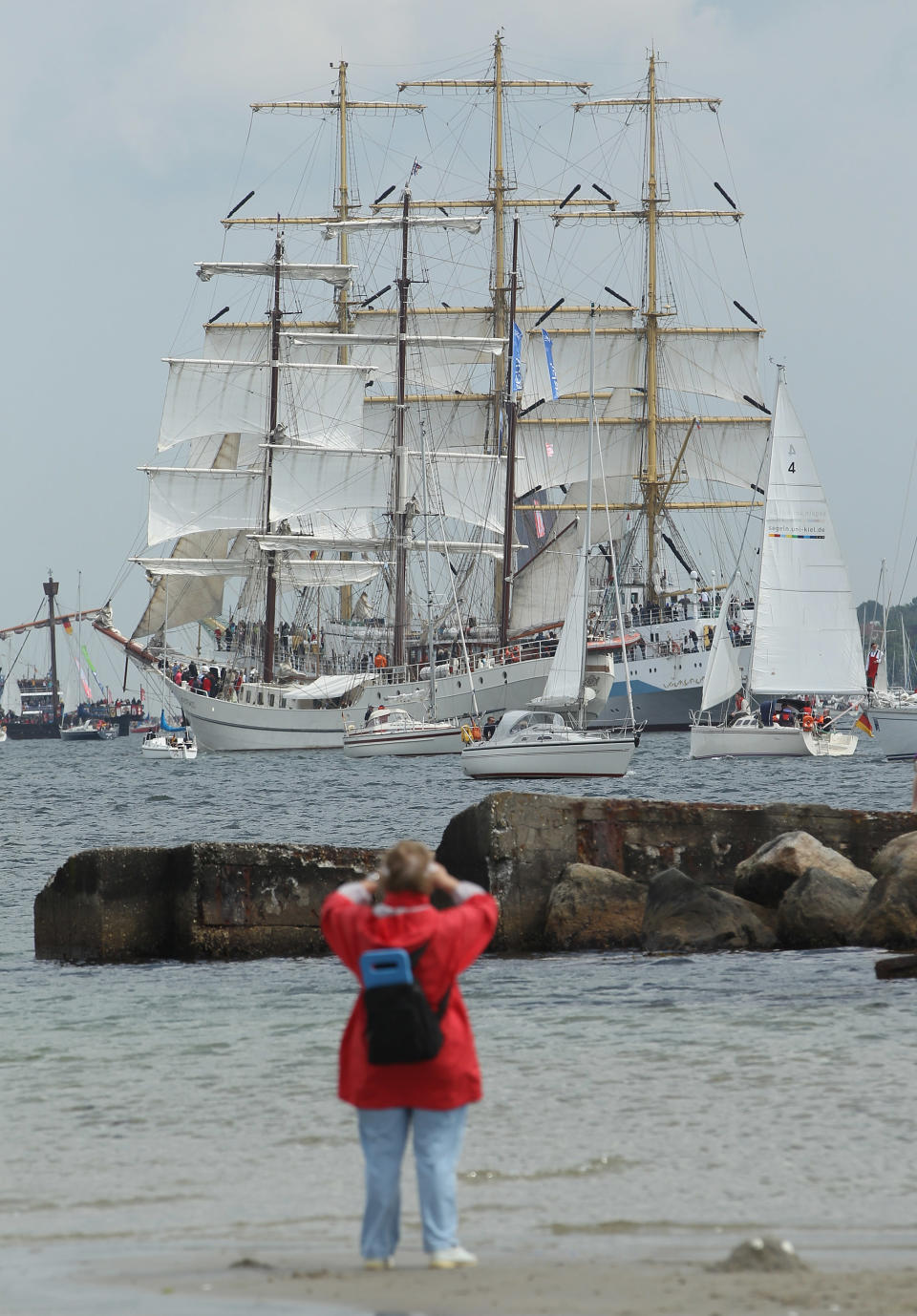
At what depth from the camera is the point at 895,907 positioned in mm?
15031

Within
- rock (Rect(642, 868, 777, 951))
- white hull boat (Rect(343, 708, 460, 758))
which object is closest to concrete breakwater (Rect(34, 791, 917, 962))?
rock (Rect(642, 868, 777, 951))

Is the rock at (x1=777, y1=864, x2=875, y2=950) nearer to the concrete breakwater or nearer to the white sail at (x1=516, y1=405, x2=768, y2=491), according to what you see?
the concrete breakwater

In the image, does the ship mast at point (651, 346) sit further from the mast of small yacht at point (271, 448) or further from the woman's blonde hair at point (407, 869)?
the woman's blonde hair at point (407, 869)

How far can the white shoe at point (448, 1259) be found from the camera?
6402mm

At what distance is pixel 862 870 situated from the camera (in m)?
16.8

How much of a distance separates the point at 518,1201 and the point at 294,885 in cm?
866

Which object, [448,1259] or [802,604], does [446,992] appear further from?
[802,604]

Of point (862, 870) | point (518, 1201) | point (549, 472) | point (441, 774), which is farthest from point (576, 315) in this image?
point (518, 1201)

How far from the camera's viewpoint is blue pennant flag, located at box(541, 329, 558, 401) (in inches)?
3984

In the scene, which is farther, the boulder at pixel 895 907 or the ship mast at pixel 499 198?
the ship mast at pixel 499 198

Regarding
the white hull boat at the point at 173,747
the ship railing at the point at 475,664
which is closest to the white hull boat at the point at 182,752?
the white hull boat at the point at 173,747

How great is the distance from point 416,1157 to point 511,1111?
12.1ft

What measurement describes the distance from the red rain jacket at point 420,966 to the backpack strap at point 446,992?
1 centimetres

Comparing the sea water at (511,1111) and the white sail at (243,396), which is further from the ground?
the white sail at (243,396)
